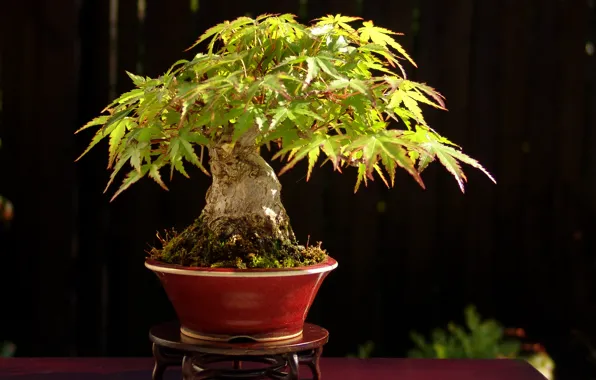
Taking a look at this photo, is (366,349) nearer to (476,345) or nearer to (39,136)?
(476,345)

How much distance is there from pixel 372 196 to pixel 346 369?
0.90 meters

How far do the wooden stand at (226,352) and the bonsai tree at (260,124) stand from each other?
12 cm

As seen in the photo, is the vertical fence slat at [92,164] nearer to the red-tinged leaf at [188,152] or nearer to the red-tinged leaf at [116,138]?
the red-tinged leaf at [116,138]

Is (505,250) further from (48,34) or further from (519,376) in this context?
(48,34)

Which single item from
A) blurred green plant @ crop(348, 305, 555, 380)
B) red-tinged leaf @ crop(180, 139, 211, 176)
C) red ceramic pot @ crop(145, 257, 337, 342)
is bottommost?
blurred green plant @ crop(348, 305, 555, 380)

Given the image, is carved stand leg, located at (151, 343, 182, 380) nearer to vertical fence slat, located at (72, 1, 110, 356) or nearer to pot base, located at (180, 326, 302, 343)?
pot base, located at (180, 326, 302, 343)

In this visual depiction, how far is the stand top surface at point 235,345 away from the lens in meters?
1.20

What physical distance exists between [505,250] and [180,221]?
3.35ft

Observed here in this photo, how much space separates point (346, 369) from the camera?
163 centimetres

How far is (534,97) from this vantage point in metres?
2.50

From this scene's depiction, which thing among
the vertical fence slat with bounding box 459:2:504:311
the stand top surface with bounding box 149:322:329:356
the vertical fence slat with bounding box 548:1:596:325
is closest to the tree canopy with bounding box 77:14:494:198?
the stand top surface with bounding box 149:322:329:356

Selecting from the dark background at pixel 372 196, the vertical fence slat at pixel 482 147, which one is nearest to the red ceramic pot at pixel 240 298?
the dark background at pixel 372 196

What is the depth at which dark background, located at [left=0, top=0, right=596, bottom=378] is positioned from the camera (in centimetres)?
238

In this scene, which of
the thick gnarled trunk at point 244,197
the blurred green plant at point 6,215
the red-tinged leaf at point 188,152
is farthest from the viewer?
A: the blurred green plant at point 6,215
